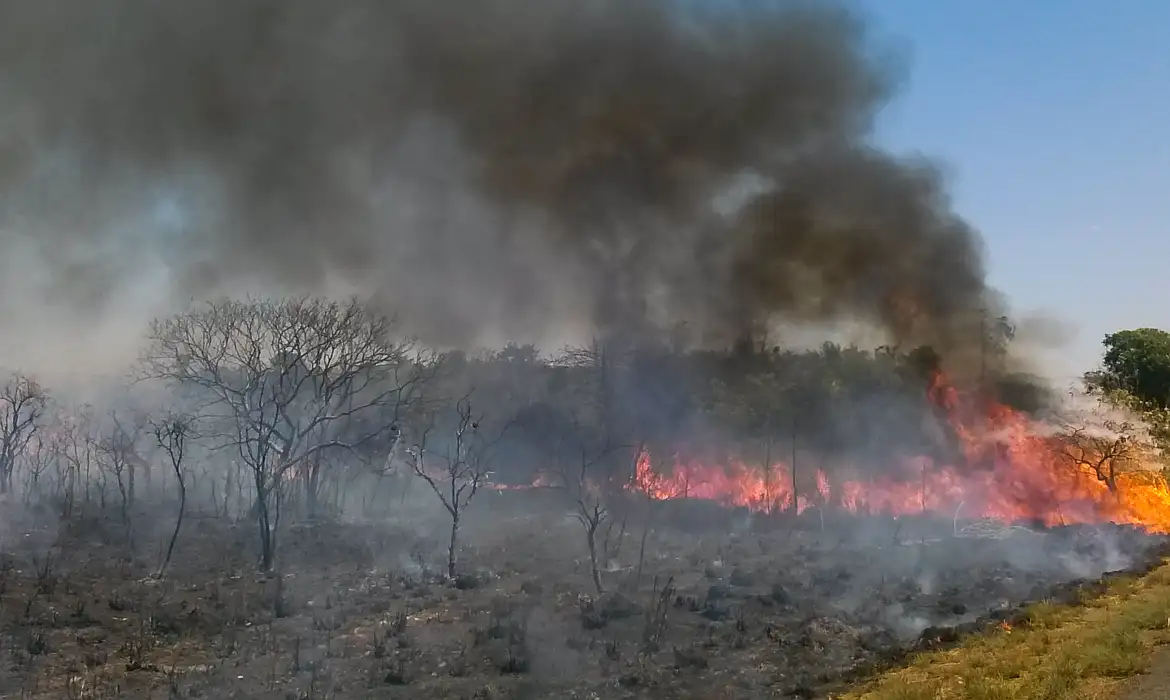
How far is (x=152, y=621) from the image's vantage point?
1506 cm

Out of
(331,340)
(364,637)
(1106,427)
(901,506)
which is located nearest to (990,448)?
(901,506)

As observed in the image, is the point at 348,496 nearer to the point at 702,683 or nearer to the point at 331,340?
the point at 331,340

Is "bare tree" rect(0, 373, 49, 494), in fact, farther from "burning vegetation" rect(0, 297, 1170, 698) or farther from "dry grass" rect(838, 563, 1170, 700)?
"dry grass" rect(838, 563, 1170, 700)

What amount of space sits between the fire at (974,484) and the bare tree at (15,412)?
2353cm

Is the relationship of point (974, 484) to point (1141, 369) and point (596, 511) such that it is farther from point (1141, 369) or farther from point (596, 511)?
point (596, 511)

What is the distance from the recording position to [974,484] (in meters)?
35.4

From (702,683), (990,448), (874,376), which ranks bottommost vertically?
(702,683)

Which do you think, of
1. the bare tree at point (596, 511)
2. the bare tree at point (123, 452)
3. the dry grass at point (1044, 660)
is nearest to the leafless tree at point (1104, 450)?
the bare tree at point (596, 511)

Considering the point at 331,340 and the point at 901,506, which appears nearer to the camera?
the point at 331,340

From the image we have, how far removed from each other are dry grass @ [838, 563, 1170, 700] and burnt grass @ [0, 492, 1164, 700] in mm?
772

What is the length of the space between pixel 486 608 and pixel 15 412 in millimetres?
24311

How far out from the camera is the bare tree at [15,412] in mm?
31719

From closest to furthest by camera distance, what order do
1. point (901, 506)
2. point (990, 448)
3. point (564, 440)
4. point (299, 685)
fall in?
point (299, 685), point (990, 448), point (901, 506), point (564, 440)

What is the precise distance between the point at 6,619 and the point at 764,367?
93.7ft
